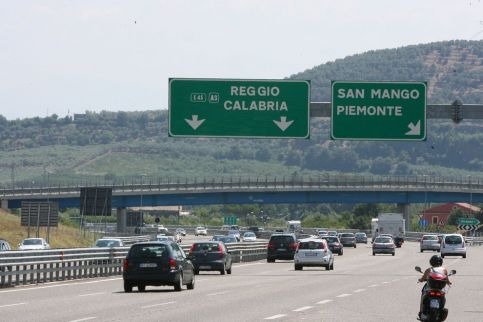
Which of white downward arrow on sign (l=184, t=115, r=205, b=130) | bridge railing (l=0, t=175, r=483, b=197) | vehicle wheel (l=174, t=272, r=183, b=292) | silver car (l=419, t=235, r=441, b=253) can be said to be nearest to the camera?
vehicle wheel (l=174, t=272, r=183, b=292)

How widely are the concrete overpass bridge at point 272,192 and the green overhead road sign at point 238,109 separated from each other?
8099 cm

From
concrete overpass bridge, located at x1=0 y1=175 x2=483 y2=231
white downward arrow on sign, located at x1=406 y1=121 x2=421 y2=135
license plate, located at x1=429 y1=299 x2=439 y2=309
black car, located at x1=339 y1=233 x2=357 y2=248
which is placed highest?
white downward arrow on sign, located at x1=406 y1=121 x2=421 y2=135

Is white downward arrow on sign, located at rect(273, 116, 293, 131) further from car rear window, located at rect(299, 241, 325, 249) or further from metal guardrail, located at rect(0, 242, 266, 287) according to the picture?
car rear window, located at rect(299, 241, 325, 249)

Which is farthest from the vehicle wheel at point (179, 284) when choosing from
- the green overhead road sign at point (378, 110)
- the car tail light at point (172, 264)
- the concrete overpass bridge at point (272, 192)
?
the concrete overpass bridge at point (272, 192)

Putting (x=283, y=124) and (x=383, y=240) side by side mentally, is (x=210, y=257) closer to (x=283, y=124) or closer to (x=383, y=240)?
(x=283, y=124)

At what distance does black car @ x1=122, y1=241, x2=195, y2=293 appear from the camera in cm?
3348

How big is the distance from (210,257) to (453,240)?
32459 mm

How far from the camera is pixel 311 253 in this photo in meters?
52.7

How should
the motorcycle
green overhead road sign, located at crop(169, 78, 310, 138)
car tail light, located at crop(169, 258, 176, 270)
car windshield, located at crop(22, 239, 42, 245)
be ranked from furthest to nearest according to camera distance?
car windshield, located at crop(22, 239, 42, 245) → green overhead road sign, located at crop(169, 78, 310, 138) → car tail light, located at crop(169, 258, 176, 270) → the motorcycle

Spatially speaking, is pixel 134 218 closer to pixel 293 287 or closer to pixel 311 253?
pixel 311 253

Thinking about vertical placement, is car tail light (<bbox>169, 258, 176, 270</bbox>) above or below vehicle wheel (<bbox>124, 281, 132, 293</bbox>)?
above

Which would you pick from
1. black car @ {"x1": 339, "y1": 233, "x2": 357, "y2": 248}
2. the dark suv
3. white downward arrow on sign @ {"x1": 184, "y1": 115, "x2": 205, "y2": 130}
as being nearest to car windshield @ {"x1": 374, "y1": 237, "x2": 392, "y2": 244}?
the dark suv

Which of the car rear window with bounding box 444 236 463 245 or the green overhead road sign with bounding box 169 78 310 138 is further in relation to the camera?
the car rear window with bounding box 444 236 463 245

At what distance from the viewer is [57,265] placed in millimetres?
41062
